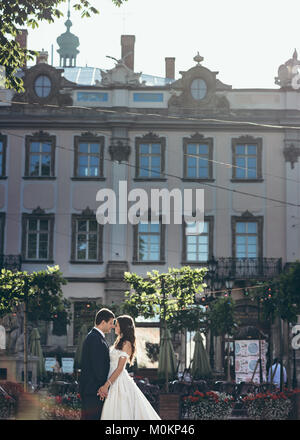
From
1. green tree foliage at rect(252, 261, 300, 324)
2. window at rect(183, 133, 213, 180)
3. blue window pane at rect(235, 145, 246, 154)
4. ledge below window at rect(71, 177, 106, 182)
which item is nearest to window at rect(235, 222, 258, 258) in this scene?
window at rect(183, 133, 213, 180)

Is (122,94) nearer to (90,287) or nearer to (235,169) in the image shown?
(235,169)

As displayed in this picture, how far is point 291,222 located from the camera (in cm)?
3425

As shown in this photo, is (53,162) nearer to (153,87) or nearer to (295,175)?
(153,87)

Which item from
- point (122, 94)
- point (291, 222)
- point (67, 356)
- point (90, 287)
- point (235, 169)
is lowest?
point (67, 356)

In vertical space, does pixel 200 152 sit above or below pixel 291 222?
above

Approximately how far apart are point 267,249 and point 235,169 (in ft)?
11.7

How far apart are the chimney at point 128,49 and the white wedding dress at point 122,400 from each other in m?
29.0

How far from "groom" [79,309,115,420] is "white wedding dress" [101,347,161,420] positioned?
13 cm

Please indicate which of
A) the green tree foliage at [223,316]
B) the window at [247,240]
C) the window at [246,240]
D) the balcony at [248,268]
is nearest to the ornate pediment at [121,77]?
the window at [247,240]

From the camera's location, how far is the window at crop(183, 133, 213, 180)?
1375 inches
